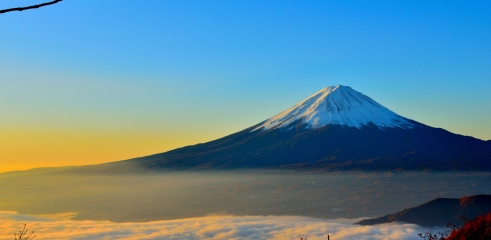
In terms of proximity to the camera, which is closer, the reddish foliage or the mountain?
the reddish foliage

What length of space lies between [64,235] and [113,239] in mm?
26921

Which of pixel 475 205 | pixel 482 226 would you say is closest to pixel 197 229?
pixel 475 205

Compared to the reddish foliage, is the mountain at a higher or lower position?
Answer: lower

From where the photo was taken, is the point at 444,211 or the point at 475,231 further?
the point at 444,211

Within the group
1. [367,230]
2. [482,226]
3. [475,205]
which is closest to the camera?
[482,226]

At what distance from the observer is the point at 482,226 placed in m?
16.5

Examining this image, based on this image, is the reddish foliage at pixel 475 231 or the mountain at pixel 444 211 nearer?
the reddish foliage at pixel 475 231

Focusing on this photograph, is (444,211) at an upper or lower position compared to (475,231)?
lower

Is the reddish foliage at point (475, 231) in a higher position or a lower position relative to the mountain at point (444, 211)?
higher

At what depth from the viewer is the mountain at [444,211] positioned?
137150 millimetres

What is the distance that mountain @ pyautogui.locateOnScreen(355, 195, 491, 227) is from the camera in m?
137

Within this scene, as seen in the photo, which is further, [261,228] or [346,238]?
[261,228]

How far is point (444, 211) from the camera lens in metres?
153

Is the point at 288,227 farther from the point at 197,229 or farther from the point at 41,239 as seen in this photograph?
→ the point at 41,239
